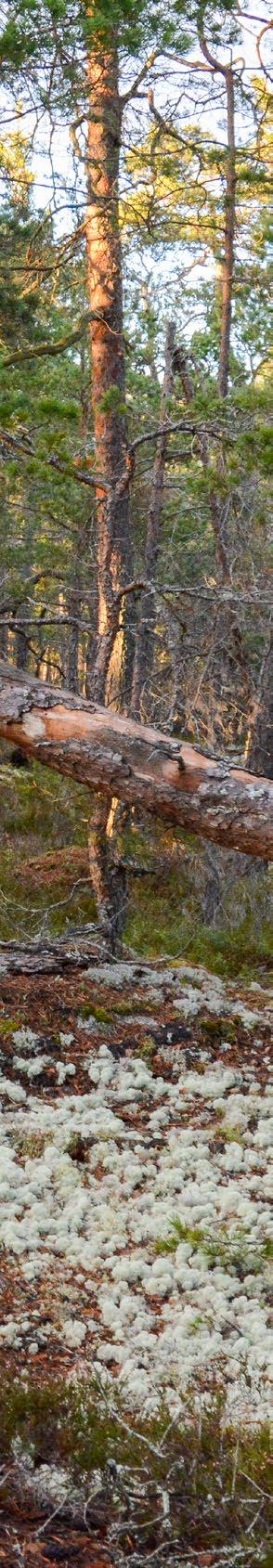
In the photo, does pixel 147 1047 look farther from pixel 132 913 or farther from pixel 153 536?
pixel 153 536

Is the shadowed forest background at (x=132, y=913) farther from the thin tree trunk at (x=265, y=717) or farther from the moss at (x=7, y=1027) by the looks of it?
the thin tree trunk at (x=265, y=717)

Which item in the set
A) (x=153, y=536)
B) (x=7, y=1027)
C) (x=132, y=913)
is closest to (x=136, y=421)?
(x=153, y=536)

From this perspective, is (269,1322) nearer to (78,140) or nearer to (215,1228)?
(215,1228)

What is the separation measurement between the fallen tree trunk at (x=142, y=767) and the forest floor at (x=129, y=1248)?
3.92 feet

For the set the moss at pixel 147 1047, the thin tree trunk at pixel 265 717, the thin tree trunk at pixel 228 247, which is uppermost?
the thin tree trunk at pixel 228 247

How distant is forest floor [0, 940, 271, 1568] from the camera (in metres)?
2.79

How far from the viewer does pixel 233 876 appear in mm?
11258

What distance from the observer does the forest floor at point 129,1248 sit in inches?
110

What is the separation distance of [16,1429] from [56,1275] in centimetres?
119

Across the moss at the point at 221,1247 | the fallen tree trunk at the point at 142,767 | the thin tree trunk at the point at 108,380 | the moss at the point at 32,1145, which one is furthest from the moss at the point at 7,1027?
the thin tree trunk at the point at 108,380

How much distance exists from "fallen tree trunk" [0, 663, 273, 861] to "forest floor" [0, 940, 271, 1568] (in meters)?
1.19

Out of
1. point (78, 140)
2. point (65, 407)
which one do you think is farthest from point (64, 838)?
point (78, 140)

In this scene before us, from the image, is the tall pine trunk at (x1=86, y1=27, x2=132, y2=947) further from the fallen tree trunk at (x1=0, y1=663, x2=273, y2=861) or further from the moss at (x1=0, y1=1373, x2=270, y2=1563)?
the moss at (x1=0, y1=1373, x2=270, y2=1563)

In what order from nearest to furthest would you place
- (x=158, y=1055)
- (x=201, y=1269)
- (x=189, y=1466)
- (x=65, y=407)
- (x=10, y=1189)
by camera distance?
(x=189, y=1466), (x=201, y=1269), (x=10, y=1189), (x=158, y=1055), (x=65, y=407)
